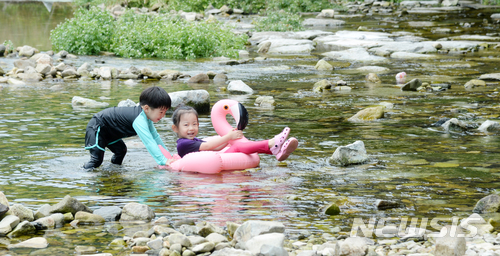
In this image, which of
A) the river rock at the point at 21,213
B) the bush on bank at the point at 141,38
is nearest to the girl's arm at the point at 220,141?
the river rock at the point at 21,213

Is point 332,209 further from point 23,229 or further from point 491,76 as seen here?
point 491,76

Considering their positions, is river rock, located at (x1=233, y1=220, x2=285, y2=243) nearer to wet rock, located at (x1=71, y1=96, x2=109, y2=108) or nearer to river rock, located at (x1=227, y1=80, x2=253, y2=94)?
wet rock, located at (x1=71, y1=96, x2=109, y2=108)

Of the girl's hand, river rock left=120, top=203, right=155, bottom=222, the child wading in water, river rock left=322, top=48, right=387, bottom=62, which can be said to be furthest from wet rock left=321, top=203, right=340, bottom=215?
river rock left=322, top=48, right=387, bottom=62

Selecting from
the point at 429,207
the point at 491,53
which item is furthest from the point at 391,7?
the point at 429,207

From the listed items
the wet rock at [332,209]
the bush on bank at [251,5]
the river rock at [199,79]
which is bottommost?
the wet rock at [332,209]

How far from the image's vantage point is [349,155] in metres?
5.95

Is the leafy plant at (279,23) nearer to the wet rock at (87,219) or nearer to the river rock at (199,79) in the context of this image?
the river rock at (199,79)

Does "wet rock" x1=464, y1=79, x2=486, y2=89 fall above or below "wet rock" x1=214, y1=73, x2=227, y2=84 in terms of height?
above

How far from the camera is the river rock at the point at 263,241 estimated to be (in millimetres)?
3429

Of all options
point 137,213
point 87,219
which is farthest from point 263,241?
point 87,219

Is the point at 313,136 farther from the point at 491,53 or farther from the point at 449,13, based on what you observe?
the point at 449,13

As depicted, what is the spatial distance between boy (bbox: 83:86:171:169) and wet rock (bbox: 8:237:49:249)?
2259 mm

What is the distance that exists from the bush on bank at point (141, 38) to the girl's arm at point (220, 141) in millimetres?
10524

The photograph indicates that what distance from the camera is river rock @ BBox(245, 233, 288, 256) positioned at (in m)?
3.43
